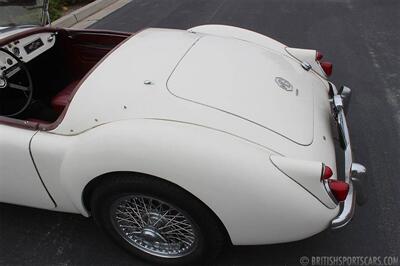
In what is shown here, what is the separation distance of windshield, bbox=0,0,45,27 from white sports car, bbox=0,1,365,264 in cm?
39

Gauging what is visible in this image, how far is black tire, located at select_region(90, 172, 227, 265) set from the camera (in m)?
2.07

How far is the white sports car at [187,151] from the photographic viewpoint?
6.54 feet

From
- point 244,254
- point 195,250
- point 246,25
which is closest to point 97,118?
point 195,250

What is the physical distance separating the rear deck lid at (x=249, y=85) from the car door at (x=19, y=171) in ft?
2.82

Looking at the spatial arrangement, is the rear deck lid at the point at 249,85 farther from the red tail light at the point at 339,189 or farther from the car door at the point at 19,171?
the car door at the point at 19,171

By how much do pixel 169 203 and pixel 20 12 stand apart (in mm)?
2065

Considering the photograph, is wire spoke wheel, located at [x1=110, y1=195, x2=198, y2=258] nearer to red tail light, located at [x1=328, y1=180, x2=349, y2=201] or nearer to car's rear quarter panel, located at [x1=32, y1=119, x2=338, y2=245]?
car's rear quarter panel, located at [x1=32, y1=119, x2=338, y2=245]

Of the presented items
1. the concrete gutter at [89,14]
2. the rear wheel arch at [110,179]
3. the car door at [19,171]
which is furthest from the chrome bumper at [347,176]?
the concrete gutter at [89,14]

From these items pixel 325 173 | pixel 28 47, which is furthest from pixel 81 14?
pixel 325 173

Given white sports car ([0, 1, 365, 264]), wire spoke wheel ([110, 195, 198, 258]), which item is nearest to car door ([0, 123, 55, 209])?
white sports car ([0, 1, 365, 264])

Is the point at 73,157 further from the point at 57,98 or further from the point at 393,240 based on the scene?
the point at 393,240

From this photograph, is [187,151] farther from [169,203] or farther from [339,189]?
[339,189]

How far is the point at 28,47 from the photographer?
309 cm

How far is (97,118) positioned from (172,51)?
728 millimetres
